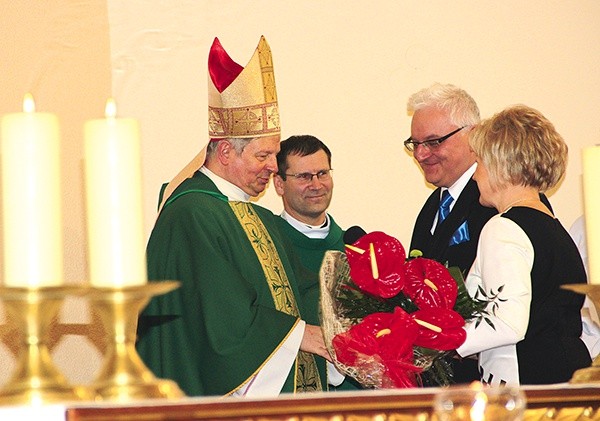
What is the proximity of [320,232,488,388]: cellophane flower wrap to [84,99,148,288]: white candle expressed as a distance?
53.1 inches

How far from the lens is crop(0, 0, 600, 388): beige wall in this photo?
6.39 metres

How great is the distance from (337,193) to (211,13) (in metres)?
1.29

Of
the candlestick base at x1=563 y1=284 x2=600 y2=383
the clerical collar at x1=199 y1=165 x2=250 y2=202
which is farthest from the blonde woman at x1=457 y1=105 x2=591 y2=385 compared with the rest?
the clerical collar at x1=199 y1=165 x2=250 y2=202

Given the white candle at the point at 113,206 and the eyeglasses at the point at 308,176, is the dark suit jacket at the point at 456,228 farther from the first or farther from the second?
the white candle at the point at 113,206

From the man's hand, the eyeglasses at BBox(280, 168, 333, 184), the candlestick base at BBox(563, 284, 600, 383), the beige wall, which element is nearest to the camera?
the candlestick base at BBox(563, 284, 600, 383)

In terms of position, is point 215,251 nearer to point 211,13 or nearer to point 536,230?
point 536,230

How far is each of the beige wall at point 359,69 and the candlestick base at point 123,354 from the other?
15.1ft

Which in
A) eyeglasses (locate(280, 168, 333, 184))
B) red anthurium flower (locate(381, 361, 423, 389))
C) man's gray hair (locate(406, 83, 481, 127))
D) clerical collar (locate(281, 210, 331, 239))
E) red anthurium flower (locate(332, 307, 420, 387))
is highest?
man's gray hair (locate(406, 83, 481, 127))

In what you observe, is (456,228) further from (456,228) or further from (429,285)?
(429,285)

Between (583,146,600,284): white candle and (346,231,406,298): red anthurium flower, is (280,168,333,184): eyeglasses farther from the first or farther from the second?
(583,146,600,284): white candle

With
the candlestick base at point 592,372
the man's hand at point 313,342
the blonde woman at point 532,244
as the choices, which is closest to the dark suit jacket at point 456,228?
the man's hand at point 313,342

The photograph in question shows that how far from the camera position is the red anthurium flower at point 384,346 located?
291cm

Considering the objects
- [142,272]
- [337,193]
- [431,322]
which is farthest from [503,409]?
[337,193]

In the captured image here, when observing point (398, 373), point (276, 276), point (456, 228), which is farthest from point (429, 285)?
point (276, 276)
